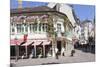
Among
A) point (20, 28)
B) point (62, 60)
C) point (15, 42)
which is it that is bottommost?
point (62, 60)

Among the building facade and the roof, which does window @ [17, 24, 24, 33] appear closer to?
the building facade

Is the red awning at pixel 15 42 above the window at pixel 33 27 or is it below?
below

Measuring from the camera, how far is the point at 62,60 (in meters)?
1.85

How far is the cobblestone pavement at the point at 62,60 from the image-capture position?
173 cm

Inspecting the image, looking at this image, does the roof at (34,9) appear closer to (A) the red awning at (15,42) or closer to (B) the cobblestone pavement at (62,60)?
(A) the red awning at (15,42)

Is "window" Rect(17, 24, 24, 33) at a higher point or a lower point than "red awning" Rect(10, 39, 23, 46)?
higher

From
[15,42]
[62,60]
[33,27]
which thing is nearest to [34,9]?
[33,27]


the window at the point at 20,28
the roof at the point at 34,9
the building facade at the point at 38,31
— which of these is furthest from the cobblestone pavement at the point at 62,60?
the roof at the point at 34,9

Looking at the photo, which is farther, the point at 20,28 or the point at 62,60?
the point at 62,60

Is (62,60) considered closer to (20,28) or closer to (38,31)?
(38,31)

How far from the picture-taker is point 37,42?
1.78 meters

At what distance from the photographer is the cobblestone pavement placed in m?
1.73

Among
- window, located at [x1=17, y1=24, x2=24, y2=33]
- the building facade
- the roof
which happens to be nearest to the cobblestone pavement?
the building facade
